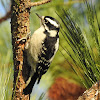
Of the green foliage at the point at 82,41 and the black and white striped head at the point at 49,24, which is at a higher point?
the black and white striped head at the point at 49,24

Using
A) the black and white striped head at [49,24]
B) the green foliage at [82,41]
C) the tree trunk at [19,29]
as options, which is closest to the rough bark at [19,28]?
the tree trunk at [19,29]

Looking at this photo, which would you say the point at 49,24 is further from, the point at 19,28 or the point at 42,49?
the point at 19,28

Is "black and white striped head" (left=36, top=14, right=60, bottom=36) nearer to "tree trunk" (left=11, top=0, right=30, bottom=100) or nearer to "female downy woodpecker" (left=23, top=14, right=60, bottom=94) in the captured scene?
"female downy woodpecker" (left=23, top=14, right=60, bottom=94)

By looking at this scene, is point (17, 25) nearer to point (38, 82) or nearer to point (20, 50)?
point (20, 50)

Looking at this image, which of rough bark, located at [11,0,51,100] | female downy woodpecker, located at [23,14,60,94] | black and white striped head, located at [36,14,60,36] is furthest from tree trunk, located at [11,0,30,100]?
black and white striped head, located at [36,14,60,36]

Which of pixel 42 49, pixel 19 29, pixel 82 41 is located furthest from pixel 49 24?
pixel 82 41

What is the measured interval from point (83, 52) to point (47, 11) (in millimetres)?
923

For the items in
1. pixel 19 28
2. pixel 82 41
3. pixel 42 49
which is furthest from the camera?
pixel 42 49

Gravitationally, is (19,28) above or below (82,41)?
above

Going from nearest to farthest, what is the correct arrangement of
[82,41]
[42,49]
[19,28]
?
[82,41], [19,28], [42,49]

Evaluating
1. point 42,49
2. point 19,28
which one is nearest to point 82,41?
point 19,28

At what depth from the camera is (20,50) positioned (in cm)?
117

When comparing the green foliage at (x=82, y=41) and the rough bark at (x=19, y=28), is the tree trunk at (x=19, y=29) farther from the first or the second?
the green foliage at (x=82, y=41)

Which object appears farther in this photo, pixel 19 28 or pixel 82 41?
pixel 19 28
